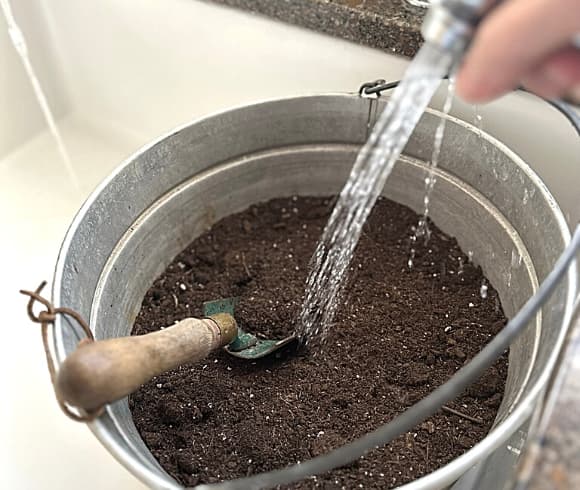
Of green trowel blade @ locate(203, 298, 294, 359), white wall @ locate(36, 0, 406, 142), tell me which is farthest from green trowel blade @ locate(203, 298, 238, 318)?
white wall @ locate(36, 0, 406, 142)

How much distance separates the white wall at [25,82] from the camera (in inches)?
45.9

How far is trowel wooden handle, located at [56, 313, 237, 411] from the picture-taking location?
1.79ft

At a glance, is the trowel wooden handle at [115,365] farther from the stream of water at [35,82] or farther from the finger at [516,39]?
the stream of water at [35,82]

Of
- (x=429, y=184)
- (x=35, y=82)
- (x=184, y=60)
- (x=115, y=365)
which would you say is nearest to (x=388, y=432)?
(x=115, y=365)

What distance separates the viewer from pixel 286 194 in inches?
40.5

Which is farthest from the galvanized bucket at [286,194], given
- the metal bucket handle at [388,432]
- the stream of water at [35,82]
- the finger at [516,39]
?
the stream of water at [35,82]

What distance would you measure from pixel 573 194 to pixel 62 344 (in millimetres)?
693

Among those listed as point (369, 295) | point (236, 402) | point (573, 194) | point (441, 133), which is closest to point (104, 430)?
point (236, 402)

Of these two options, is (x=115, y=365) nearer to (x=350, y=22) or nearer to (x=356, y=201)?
(x=356, y=201)

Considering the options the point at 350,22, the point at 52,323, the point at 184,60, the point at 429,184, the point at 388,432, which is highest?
the point at 184,60

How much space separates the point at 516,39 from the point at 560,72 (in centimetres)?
5

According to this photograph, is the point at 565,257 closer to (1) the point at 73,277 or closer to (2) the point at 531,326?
(2) the point at 531,326

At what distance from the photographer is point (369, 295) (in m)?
0.90

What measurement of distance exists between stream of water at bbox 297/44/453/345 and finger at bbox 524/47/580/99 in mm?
134
